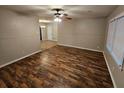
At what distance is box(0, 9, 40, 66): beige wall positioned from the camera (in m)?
3.31

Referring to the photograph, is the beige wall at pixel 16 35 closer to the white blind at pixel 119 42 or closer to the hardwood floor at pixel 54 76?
the hardwood floor at pixel 54 76

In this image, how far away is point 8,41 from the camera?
352 centimetres

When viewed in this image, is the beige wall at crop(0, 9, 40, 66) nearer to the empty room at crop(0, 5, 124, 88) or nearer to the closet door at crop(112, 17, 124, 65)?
the empty room at crop(0, 5, 124, 88)

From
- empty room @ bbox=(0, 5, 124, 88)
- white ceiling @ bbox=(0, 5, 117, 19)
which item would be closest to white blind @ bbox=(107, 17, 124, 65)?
empty room @ bbox=(0, 5, 124, 88)

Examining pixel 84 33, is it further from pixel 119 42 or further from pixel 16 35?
pixel 16 35

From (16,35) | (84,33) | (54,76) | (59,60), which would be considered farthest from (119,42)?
(84,33)

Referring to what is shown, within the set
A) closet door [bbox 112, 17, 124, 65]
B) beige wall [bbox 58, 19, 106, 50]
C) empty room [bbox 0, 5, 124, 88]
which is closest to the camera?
closet door [bbox 112, 17, 124, 65]

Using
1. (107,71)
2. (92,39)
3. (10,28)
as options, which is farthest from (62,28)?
(107,71)

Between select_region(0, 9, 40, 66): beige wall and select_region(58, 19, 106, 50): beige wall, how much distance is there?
2562 mm

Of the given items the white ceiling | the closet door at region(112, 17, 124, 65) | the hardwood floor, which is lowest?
the hardwood floor

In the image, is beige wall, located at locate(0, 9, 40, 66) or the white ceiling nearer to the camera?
the white ceiling

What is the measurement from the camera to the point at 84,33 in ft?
19.9
